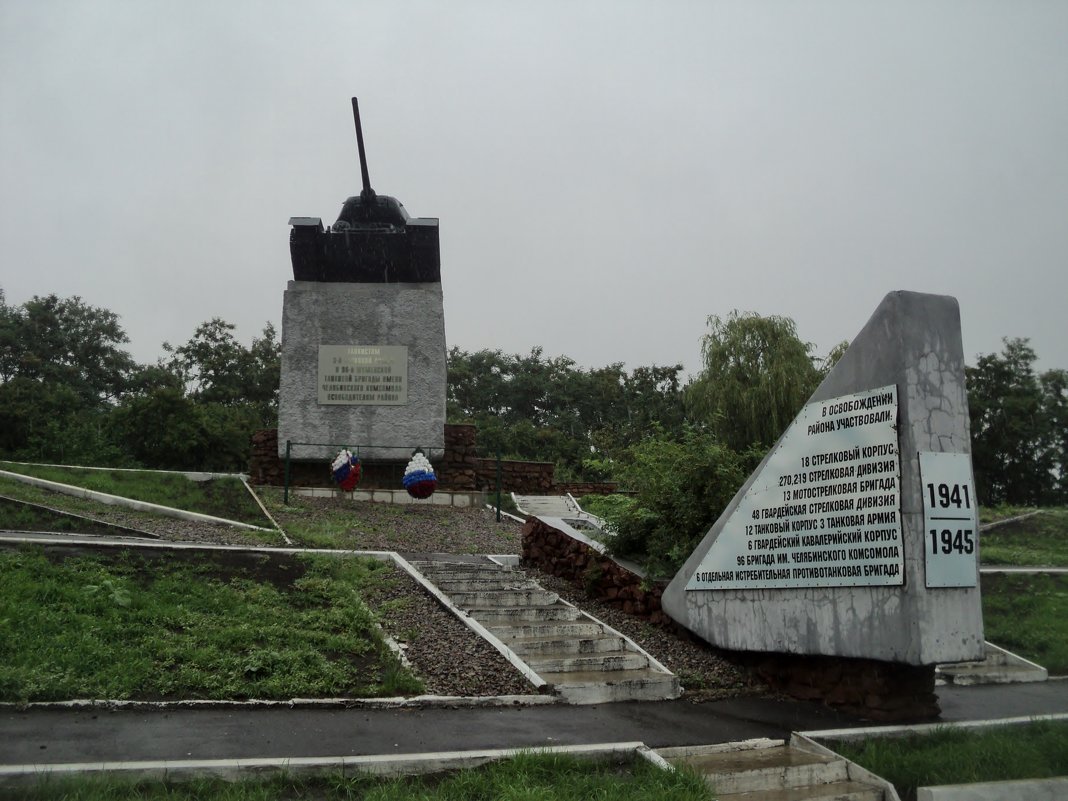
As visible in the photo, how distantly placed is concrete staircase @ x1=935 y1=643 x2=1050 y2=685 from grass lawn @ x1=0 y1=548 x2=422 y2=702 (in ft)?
15.4

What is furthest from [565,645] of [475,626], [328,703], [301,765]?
[301,765]

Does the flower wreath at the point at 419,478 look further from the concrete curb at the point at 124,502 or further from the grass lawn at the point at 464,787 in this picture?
the grass lawn at the point at 464,787

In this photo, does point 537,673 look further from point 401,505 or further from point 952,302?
point 401,505

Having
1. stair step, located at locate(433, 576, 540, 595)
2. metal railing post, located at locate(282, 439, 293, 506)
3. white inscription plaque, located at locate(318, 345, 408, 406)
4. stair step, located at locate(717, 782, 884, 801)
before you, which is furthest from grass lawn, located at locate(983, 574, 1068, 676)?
white inscription plaque, located at locate(318, 345, 408, 406)

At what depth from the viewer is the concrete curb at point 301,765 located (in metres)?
3.90

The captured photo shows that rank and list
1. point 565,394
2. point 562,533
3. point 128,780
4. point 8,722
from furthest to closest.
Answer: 1. point 565,394
2. point 562,533
3. point 8,722
4. point 128,780

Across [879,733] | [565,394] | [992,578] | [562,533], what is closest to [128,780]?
[879,733]

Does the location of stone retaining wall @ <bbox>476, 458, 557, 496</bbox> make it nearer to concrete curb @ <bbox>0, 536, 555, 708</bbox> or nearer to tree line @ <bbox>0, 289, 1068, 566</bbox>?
tree line @ <bbox>0, 289, 1068, 566</bbox>

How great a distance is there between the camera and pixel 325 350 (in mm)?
17000

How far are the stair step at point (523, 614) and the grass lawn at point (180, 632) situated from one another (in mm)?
1079

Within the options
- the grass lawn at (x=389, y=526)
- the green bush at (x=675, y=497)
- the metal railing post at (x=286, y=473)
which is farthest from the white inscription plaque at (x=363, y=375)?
the green bush at (x=675, y=497)

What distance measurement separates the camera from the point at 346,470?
15430mm

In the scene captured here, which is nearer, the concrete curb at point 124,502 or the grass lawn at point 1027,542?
the grass lawn at point 1027,542

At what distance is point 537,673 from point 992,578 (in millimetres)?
5712
